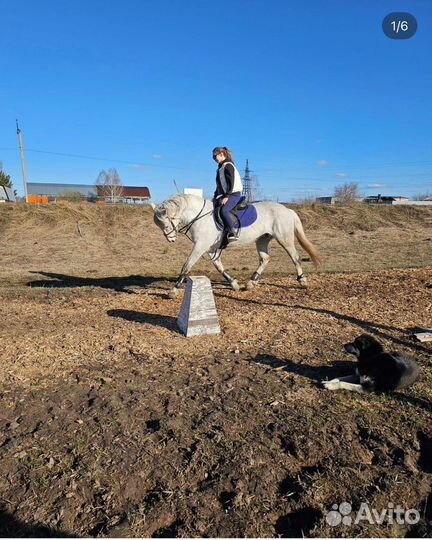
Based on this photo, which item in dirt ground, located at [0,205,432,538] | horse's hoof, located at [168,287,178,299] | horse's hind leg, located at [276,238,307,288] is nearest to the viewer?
dirt ground, located at [0,205,432,538]

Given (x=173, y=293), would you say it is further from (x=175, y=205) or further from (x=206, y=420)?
(x=206, y=420)

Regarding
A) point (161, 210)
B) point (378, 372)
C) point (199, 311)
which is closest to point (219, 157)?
point (161, 210)

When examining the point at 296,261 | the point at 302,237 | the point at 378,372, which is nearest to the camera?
the point at 378,372

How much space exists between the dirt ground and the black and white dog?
0.12 metres

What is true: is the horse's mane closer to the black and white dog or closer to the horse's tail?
the horse's tail

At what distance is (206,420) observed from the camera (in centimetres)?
350

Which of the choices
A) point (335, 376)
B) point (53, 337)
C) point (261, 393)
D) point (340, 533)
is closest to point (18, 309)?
point (53, 337)

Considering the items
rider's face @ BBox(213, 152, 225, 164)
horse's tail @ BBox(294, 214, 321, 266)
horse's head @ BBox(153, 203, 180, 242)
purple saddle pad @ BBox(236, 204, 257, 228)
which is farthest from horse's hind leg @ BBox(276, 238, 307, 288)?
horse's head @ BBox(153, 203, 180, 242)

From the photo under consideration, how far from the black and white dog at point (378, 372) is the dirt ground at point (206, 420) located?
0.39ft

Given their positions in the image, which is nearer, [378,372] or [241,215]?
[378,372]

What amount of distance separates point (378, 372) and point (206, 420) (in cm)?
174

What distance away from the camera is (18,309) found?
718 centimetres

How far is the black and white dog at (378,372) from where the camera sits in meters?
3.91

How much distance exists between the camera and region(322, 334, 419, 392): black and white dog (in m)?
3.91
